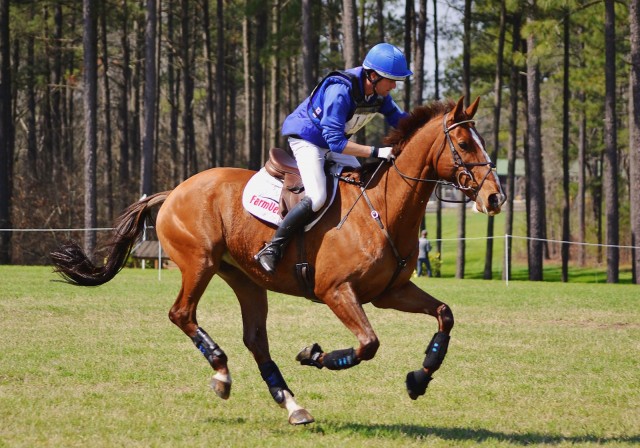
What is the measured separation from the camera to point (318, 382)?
32.1 feet

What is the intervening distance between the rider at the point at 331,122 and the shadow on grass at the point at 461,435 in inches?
56.1

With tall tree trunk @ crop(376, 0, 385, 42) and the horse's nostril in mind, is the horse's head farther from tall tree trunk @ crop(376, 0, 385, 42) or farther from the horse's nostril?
tall tree trunk @ crop(376, 0, 385, 42)

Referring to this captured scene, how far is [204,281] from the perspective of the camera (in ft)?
27.1

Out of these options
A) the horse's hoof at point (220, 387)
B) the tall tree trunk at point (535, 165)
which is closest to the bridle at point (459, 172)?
the horse's hoof at point (220, 387)

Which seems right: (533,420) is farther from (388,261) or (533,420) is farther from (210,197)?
(210,197)

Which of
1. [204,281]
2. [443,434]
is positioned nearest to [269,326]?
[204,281]

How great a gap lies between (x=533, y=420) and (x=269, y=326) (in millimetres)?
7010

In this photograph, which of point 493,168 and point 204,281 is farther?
point 204,281

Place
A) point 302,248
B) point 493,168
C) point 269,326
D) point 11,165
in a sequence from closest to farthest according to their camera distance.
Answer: point 493,168 → point 302,248 → point 269,326 → point 11,165

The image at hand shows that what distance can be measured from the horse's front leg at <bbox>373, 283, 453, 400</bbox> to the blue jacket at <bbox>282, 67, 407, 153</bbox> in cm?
124

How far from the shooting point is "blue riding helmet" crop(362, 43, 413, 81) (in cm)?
745

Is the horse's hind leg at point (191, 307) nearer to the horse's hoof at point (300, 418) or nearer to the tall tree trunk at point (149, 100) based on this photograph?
the horse's hoof at point (300, 418)

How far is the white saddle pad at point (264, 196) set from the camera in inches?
311

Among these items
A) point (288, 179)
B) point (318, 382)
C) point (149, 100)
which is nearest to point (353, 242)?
point (288, 179)
